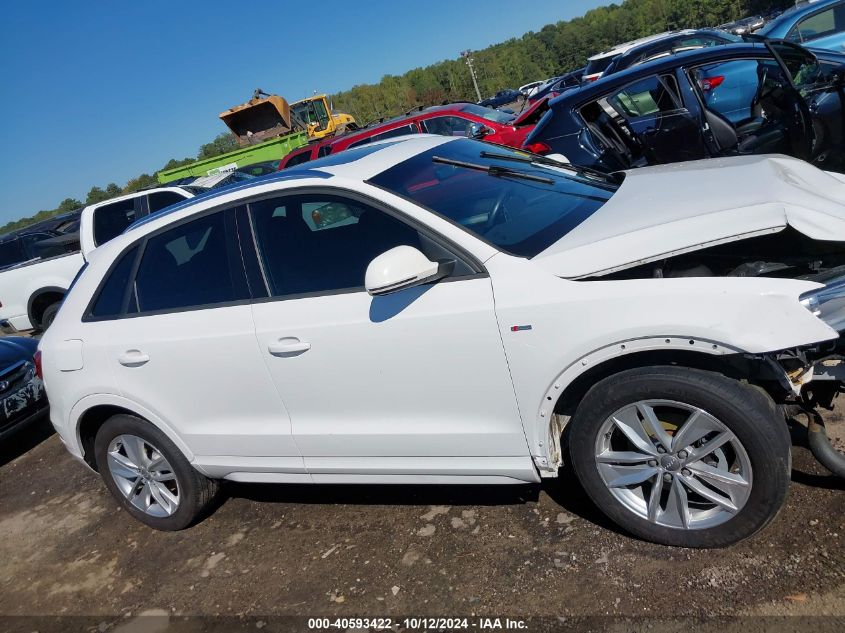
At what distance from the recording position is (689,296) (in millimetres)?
2447

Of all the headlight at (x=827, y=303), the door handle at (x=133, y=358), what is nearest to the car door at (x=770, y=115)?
the headlight at (x=827, y=303)

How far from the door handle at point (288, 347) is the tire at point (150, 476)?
3.57ft

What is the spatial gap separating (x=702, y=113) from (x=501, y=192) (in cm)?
328

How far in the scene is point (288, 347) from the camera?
10.3 ft

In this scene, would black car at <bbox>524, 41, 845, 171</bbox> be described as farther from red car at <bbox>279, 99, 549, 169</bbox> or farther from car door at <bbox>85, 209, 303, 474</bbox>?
red car at <bbox>279, 99, 549, 169</bbox>

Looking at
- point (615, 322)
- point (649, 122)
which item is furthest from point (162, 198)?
point (615, 322)

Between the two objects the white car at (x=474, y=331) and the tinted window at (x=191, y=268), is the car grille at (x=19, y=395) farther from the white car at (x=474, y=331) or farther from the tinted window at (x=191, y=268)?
the tinted window at (x=191, y=268)

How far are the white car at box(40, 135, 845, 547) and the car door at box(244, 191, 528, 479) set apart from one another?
10 mm

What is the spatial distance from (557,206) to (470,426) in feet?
3.83

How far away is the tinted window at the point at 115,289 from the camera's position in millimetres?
3842

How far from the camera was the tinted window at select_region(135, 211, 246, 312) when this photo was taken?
3.44 m

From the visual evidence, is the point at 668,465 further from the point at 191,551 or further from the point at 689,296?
the point at 191,551

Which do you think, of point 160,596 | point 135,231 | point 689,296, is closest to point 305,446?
point 160,596

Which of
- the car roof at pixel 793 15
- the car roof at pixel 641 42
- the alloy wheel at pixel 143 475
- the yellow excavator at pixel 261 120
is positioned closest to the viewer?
the alloy wheel at pixel 143 475
